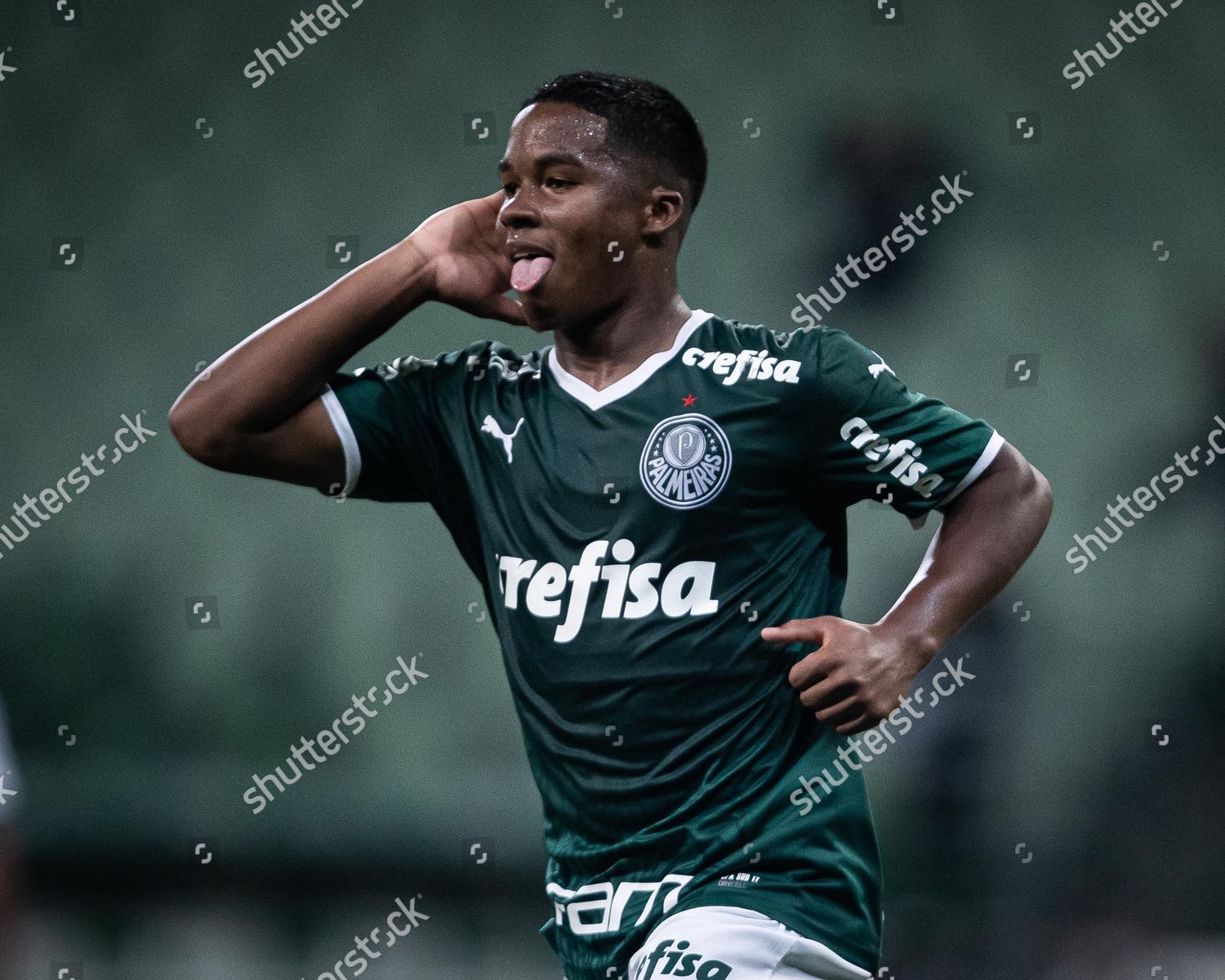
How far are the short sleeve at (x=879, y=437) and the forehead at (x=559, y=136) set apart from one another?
444 mm

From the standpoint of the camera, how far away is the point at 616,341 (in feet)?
7.78

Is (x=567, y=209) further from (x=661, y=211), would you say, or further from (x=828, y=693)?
(x=828, y=693)

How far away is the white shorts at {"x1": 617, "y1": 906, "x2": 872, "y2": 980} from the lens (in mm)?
1950

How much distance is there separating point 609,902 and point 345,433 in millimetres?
843

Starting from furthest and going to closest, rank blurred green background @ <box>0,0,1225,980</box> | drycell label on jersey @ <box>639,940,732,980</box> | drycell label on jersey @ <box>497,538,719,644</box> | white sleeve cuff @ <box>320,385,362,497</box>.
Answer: blurred green background @ <box>0,0,1225,980</box> < white sleeve cuff @ <box>320,385,362,497</box> < drycell label on jersey @ <box>497,538,719,644</box> < drycell label on jersey @ <box>639,940,732,980</box>

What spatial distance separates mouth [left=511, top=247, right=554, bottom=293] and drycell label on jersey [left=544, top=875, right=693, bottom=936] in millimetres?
898

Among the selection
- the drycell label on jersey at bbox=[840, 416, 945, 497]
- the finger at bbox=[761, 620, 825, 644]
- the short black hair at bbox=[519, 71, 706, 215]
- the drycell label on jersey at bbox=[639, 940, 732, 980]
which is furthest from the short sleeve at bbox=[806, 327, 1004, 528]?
the drycell label on jersey at bbox=[639, 940, 732, 980]

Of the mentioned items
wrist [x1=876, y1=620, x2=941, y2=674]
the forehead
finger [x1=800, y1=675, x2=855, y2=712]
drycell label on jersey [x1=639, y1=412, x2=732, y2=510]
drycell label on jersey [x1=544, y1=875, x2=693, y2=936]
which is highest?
the forehead

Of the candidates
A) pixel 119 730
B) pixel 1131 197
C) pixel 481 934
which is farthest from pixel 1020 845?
pixel 119 730

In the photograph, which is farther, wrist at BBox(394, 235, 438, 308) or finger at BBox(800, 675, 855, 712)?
wrist at BBox(394, 235, 438, 308)

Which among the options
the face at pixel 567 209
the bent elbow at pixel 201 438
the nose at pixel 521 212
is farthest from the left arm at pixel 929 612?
the bent elbow at pixel 201 438

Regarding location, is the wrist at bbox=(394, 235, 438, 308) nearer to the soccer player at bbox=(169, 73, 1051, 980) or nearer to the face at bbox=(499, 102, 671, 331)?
the soccer player at bbox=(169, 73, 1051, 980)

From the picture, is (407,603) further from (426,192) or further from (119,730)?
(426,192)

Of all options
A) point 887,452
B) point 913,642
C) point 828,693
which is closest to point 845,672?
point 828,693
